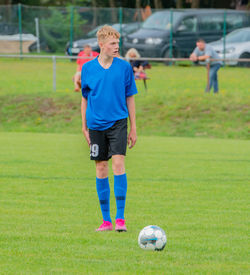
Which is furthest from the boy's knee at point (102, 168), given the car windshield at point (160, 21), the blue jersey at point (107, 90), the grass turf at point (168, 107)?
the car windshield at point (160, 21)

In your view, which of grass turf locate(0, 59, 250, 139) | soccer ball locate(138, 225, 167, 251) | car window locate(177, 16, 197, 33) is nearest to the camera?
soccer ball locate(138, 225, 167, 251)

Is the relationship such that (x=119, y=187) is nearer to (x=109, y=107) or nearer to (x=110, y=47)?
(x=109, y=107)

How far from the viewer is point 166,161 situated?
12945 mm

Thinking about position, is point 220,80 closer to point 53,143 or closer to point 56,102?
point 56,102

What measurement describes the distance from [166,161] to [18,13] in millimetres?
24991

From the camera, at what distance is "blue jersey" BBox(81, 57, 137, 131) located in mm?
6543

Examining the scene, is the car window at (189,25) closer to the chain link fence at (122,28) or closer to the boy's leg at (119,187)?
the chain link fence at (122,28)

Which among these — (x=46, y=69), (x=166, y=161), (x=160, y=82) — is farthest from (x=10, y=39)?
(x=166, y=161)

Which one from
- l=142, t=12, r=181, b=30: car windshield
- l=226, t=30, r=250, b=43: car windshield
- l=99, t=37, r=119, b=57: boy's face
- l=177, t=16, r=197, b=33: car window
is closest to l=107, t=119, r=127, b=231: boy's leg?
l=99, t=37, r=119, b=57: boy's face

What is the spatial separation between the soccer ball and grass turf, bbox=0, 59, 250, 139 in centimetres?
1316

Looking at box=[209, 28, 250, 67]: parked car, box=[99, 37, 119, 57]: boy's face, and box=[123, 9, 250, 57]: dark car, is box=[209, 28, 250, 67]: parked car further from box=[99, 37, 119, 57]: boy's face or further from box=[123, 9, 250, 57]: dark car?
box=[99, 37, 119, 57]: boy's face

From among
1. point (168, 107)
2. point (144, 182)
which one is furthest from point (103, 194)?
point (168, 107)

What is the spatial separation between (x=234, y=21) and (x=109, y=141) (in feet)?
92.1

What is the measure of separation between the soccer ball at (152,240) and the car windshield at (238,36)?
84.8 feet
